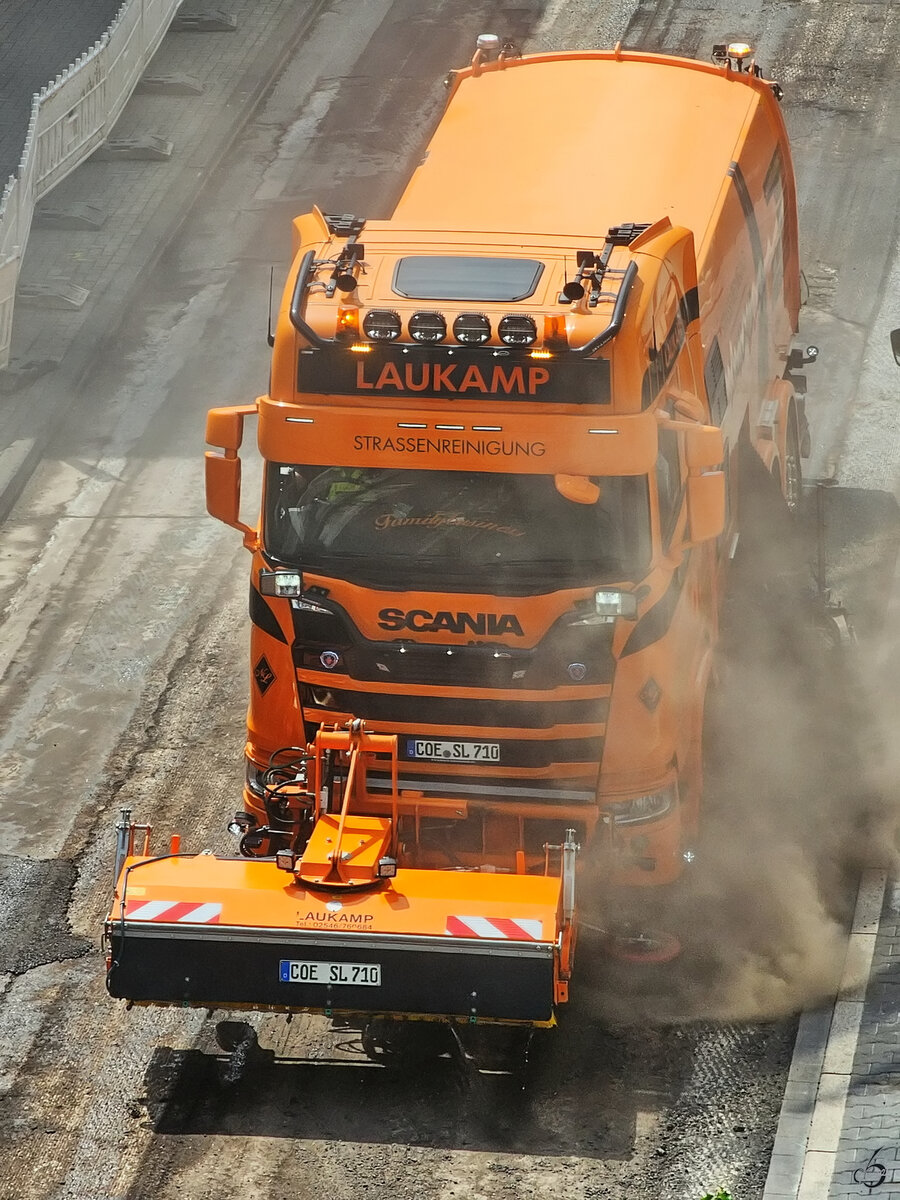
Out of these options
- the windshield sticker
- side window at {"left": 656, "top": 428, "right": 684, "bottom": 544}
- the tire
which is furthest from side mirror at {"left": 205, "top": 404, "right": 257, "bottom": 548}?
the tire

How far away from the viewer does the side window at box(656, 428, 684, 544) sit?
10328 millimetres

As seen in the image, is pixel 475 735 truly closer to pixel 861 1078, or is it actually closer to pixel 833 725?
pixel 861 1078

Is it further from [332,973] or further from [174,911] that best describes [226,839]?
[332,973]

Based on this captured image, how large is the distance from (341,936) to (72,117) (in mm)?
14468

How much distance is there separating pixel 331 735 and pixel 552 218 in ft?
12.8

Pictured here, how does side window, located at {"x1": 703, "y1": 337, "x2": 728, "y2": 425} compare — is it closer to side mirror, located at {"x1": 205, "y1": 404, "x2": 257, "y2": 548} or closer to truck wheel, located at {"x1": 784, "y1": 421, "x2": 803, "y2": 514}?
truck wheel, located at {"x1": 784, "y1": 421, "x2": 803, "y2": 514}

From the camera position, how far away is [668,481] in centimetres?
1048

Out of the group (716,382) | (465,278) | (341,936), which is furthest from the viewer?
(716,382)

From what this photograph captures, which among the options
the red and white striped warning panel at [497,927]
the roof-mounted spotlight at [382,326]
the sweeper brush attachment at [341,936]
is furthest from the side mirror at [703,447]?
the red and white striped warning panel at [497,927]

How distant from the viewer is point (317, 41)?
→ 81.9ft

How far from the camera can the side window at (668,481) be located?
10.3 meters

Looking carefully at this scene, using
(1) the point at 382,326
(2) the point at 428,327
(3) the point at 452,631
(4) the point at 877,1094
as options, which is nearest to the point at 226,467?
(1) the point at 382,326

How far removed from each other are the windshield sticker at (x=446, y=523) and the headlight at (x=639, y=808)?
62.7 inches

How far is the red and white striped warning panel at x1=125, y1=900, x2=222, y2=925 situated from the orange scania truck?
0.04 ft
